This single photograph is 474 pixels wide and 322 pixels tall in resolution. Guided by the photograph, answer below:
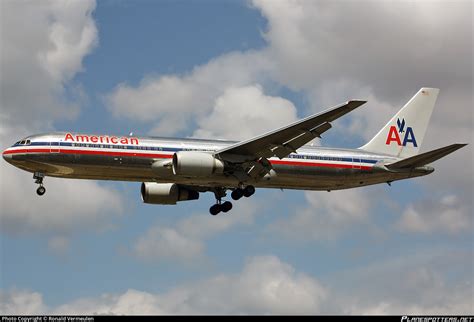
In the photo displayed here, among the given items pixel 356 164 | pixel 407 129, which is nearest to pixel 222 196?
pixel 356 164

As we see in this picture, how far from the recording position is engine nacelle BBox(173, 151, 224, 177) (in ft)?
149

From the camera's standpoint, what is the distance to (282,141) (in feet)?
152

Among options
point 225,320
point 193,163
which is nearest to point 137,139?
point 193,163

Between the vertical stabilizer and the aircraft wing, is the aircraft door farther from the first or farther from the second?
the aircraft wing

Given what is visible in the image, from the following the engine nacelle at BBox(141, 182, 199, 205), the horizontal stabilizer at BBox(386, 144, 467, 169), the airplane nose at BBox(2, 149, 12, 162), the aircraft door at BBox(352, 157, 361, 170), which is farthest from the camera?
the engine nacelle at BBox(141, 182, 199, 205)

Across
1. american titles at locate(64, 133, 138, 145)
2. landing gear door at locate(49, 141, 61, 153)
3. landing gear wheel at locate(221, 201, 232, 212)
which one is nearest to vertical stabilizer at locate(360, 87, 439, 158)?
landing gear wheel at locate(221, 201, 232, 212)

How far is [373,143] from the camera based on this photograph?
54500 mm

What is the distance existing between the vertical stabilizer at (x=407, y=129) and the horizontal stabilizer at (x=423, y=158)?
2.95 metres

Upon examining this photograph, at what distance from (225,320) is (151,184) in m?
23.9

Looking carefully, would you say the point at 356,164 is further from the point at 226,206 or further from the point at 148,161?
the point at 148,161

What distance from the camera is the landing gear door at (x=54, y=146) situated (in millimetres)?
45562

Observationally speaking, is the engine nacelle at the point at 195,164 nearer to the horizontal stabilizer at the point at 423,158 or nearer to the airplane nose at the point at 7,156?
the airplane nose at the point at 7,156

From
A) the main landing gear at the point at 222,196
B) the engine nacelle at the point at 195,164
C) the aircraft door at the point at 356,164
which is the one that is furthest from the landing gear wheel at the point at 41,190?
the aircraft door at the point at 356,164

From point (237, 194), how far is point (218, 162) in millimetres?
4381
